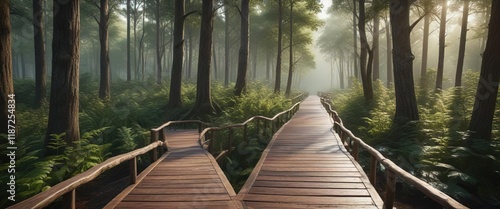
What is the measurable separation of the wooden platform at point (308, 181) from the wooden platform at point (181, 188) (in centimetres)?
49

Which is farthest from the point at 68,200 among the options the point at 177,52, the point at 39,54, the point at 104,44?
the point at 39,54

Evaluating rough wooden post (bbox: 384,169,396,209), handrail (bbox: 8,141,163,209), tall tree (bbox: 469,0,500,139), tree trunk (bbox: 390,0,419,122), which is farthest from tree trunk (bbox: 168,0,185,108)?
rough wooden post (bbox: 384,169,396,209)

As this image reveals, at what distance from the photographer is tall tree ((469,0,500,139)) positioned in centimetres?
800

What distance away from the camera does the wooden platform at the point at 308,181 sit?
4.79 metres

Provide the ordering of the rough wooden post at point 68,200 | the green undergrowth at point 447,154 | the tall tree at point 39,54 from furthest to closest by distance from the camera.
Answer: the tall tree at point 39,54
the green undergrowth at point 447,154
the rough wooden post at point 68,200

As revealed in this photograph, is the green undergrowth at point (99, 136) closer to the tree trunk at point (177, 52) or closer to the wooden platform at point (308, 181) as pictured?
the tree trunk at point (177, 52)

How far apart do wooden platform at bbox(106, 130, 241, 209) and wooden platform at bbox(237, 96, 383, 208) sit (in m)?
0.49

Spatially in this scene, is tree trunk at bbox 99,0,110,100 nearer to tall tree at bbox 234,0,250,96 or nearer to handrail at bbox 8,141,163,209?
tall tree at bbox 234,0,250,96

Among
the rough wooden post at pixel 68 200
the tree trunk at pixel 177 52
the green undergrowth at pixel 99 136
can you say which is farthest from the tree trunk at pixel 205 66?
the rough wooden post at pixel 68 200

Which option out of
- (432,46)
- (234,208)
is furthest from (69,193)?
(432,46)

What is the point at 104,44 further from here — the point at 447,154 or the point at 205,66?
the point at 447,154

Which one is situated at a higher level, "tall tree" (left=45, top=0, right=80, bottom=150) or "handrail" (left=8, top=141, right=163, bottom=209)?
"tall tree" (left=45, top=0, right=80, bottom=150)

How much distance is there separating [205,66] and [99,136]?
21.8ft

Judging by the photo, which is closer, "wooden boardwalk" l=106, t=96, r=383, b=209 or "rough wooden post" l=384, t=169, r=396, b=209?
"rough wooden post" l=384, t=169, r=396, b=209
